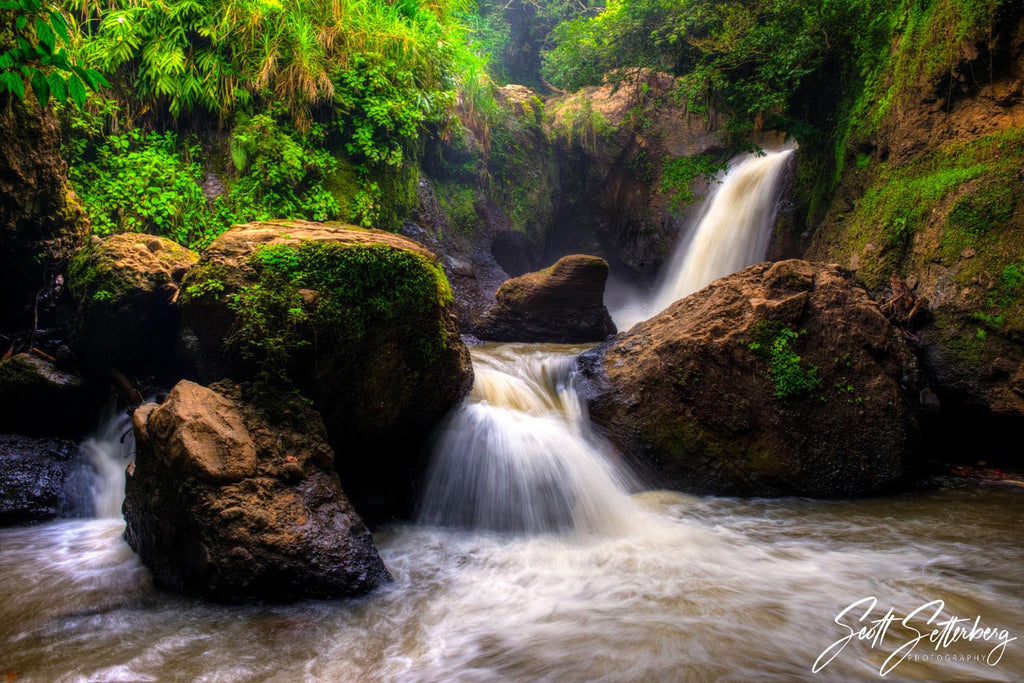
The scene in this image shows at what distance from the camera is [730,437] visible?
4.70 m

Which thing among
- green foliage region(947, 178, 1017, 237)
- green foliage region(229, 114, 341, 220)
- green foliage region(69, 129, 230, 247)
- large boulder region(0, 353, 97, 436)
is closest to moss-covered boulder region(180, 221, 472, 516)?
large boulder region(0, 353, 97, 436)

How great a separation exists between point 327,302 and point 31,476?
264cm

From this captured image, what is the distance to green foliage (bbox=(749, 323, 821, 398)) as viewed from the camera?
465 centimetres

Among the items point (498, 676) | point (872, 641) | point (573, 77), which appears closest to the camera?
point (498, 676)

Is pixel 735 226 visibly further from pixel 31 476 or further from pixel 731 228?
pixel 31 476

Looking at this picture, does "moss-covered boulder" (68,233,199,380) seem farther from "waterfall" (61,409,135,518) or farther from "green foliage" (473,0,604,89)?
"green foliage" (473,0,604,89)

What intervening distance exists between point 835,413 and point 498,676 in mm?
3646

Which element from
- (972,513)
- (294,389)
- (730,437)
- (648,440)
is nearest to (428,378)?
(294,389)

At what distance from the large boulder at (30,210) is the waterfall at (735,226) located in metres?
8.44

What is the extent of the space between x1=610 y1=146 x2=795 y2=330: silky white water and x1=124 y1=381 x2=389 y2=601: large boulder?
23.7ft

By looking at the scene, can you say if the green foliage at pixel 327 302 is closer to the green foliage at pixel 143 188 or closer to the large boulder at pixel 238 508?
Answer: the large boulder at pixel 238 508

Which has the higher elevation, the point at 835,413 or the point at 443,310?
the point at 443,310

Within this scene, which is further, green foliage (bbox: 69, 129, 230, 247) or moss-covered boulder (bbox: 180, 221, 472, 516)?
green foliage (bbox: 69, 129, 230, 247)

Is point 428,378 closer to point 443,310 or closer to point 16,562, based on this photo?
point 443,310
